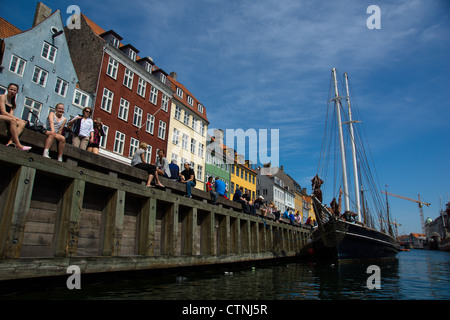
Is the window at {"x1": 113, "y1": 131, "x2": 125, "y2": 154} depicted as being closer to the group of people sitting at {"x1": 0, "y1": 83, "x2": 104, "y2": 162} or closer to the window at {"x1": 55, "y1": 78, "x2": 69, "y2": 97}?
the window at {"x1": 55, "y1": 78, "x2": 69, "y2": 97}

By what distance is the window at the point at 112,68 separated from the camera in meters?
27.7

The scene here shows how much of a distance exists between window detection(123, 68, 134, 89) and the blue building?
4.95 metres

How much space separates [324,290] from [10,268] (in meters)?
8.40

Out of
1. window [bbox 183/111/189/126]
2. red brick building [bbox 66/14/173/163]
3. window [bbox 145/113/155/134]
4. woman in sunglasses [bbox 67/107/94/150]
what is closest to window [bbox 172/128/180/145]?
red brick building [bbox 66/14/173/163]

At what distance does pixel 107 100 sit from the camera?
27.1 metres

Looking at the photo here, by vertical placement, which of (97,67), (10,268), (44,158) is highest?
(97,67)

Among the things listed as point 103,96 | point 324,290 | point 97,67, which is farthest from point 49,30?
point 324,290

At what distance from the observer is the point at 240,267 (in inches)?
609

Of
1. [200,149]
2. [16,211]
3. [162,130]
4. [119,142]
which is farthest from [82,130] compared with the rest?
[200,149]

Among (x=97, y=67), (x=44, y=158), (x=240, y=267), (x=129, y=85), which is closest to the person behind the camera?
(x=44, y=158)

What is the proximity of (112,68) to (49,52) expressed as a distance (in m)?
5.48

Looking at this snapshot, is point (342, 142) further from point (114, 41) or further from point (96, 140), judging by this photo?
point (96, 140)

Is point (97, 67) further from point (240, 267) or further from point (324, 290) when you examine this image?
point (324, 290)

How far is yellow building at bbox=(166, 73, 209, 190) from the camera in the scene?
36.0 metres
